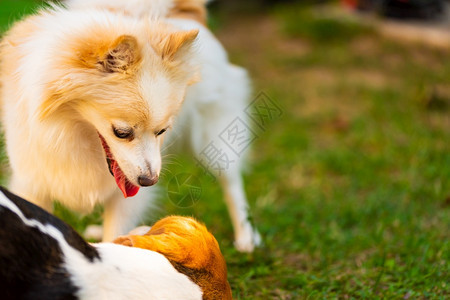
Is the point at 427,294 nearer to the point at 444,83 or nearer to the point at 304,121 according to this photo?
the point at 304,121

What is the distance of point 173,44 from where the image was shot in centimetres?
204

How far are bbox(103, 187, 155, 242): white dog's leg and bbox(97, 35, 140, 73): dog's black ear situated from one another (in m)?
0.68

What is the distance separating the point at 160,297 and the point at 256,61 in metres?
5.30

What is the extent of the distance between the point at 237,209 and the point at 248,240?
209 mm

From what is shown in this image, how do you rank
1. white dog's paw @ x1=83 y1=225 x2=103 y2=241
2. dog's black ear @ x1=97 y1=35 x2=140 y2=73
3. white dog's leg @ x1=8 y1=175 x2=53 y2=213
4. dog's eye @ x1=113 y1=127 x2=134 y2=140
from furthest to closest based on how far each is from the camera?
white dog's paw @ x1=83 y1=225 x2=103 y2=241, white dog's leg @ x1=8 y1=175 x2=53 y2=213, dog's eye @ x1=113 y1=127 x2=134 y2=140, dog's black ear @ x1=97 y1=35 x2=140 y2=73

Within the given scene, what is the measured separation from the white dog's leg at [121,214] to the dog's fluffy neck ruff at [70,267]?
78 cm

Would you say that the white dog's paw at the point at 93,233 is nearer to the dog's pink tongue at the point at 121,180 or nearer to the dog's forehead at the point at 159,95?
the dog's pink tongue at the point at 121,180

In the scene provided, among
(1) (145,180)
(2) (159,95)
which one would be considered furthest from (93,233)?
(2) (159,95)

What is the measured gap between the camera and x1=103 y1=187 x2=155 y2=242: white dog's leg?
2371mm

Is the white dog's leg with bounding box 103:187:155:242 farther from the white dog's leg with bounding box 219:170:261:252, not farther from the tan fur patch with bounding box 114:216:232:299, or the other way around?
the white dog's leg with bounding box 219:170:261:252

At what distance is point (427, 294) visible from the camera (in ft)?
7.79

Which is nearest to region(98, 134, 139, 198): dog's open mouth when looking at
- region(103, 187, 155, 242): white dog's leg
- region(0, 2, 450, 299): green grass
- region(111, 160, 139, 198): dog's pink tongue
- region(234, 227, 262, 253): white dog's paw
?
region(111, 160, 139, 198): dog's pink tongue

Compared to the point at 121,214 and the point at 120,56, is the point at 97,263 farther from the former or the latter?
the point at 121,214

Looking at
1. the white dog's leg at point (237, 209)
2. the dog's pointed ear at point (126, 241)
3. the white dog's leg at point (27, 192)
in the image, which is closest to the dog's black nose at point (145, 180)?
the dog's pointed ear at point (126, 241)
